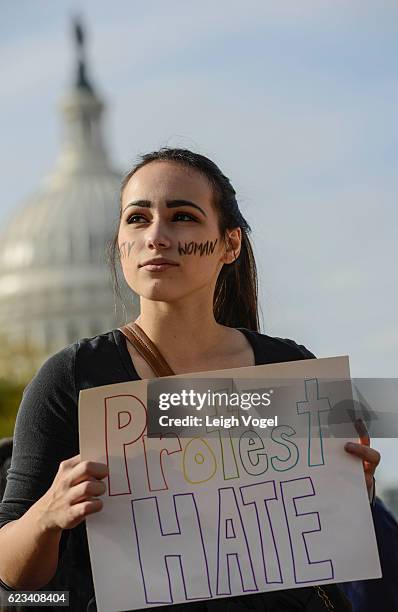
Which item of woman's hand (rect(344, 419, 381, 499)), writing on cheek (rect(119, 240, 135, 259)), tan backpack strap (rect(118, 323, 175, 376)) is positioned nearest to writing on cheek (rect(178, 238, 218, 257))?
writing on cheek (rect(119, 240, 135, 259))

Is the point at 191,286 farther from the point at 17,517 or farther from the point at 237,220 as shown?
the point at 17,517

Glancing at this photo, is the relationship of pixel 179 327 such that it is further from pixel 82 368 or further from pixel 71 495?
pixel 71 495

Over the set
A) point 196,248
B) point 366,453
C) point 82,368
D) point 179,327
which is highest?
point 196,248

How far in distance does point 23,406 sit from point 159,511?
0.40m

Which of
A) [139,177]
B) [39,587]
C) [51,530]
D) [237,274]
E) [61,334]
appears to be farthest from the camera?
[61,334]

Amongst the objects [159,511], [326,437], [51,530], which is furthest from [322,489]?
[51,530]

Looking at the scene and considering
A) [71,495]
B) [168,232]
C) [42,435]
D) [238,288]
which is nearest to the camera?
[71,495]

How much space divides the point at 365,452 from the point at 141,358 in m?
0.59

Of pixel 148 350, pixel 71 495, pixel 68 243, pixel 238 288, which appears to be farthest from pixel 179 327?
pixel 68 243

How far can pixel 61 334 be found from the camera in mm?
80375

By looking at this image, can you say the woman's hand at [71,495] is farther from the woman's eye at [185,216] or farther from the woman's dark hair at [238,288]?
the woman's dark hair at [238,288]

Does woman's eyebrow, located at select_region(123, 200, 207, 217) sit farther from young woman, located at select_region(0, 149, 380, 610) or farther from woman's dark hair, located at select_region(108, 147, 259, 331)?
woman's dark hair, located at select_region(108, 147, 259, 331)

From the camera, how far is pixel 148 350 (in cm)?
375

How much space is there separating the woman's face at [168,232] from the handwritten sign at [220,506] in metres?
0.25
